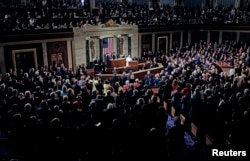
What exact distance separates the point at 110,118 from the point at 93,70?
39.8ft

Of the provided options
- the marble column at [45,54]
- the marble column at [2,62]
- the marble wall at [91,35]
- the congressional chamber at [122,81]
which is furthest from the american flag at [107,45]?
the marble column at [2,62]

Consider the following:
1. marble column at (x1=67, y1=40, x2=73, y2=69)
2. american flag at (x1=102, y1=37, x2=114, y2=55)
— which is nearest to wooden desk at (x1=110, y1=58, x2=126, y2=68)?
american flag at (x1=102, y1=37, x2=114, y2=55)

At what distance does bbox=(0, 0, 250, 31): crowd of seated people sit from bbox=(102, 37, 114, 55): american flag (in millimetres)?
1640

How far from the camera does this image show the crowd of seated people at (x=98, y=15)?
61.5ft

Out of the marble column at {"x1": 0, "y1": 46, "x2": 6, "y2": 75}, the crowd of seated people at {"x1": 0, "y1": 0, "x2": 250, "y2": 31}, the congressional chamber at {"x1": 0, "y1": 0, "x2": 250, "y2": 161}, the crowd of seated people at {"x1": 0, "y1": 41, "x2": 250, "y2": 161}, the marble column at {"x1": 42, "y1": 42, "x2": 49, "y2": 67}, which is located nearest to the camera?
the crowd of seated people at {"x1": 0, "y1": 41, "x2": 250, "y2": 161}

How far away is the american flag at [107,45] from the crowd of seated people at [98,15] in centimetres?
164

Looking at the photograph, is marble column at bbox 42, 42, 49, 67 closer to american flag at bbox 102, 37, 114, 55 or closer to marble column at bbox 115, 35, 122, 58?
american flag at bbox 102, 37, 114, 55

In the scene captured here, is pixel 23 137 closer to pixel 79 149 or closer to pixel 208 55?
pixel 79 149

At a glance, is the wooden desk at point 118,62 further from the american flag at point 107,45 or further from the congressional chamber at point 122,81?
the american flag at point 107,45

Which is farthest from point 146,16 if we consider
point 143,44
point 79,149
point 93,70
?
point 79,149

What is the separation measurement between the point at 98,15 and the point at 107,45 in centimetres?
288

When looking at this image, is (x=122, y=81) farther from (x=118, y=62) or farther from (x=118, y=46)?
(x=118, y=46)

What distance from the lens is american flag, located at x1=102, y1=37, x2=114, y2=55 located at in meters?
22.9

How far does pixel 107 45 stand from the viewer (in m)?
23.1
